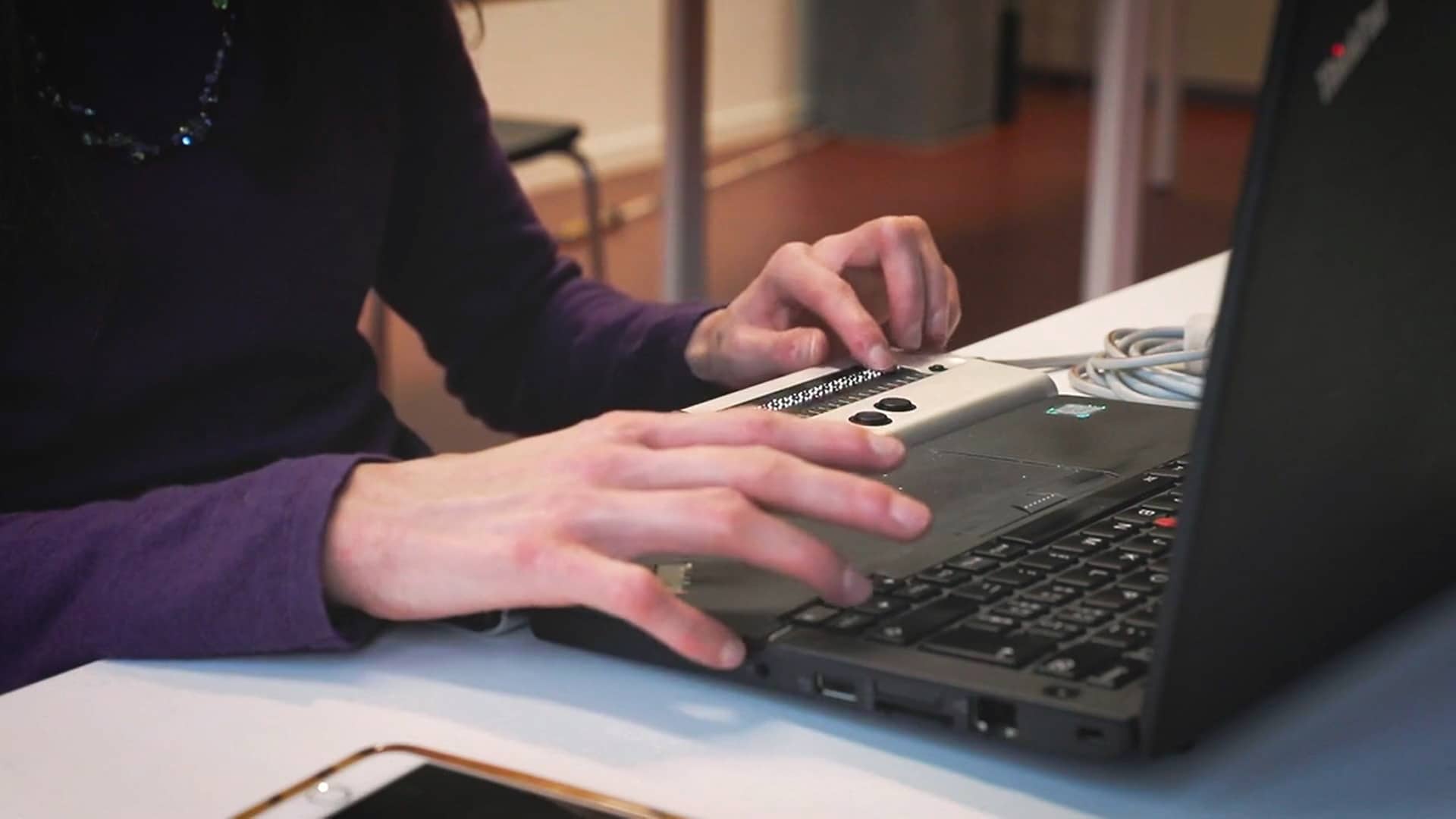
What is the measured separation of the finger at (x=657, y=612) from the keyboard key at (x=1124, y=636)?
10 centimetres

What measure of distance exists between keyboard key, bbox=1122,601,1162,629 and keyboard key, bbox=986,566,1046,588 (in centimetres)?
4

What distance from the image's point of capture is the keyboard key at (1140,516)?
577 mm

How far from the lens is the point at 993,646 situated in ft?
1.56

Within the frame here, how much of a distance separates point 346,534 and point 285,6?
0.39 m

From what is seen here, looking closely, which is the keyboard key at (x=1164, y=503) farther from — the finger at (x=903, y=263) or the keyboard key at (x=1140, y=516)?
the finger at (x=903, y=263)

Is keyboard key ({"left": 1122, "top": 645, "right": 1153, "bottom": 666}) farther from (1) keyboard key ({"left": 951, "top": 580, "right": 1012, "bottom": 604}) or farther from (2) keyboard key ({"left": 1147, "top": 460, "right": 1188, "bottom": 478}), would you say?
(2) keyboard key ({"left": 1147, "top": 460, "right": 1188, "bottom": 478})

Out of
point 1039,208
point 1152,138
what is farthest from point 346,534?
point 1152,138

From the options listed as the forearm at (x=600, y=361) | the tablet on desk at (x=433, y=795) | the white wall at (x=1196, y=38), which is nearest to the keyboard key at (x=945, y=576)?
the tablet on desk at (x=433, y=795)

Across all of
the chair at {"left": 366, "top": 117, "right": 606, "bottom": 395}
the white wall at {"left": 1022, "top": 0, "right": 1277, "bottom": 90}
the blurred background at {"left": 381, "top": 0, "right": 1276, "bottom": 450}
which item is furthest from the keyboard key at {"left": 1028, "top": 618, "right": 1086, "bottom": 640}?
the white wall at {"left": 1022, "top": 0, "right": 1277, "bottom": 90}

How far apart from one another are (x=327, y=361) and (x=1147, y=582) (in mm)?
473

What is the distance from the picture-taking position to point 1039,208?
13.8ft

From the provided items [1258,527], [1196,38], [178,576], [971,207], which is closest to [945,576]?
[1258,527]

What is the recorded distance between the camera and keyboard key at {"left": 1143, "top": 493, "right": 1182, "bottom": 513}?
59cm

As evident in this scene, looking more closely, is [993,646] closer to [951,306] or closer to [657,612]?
[657,612]
